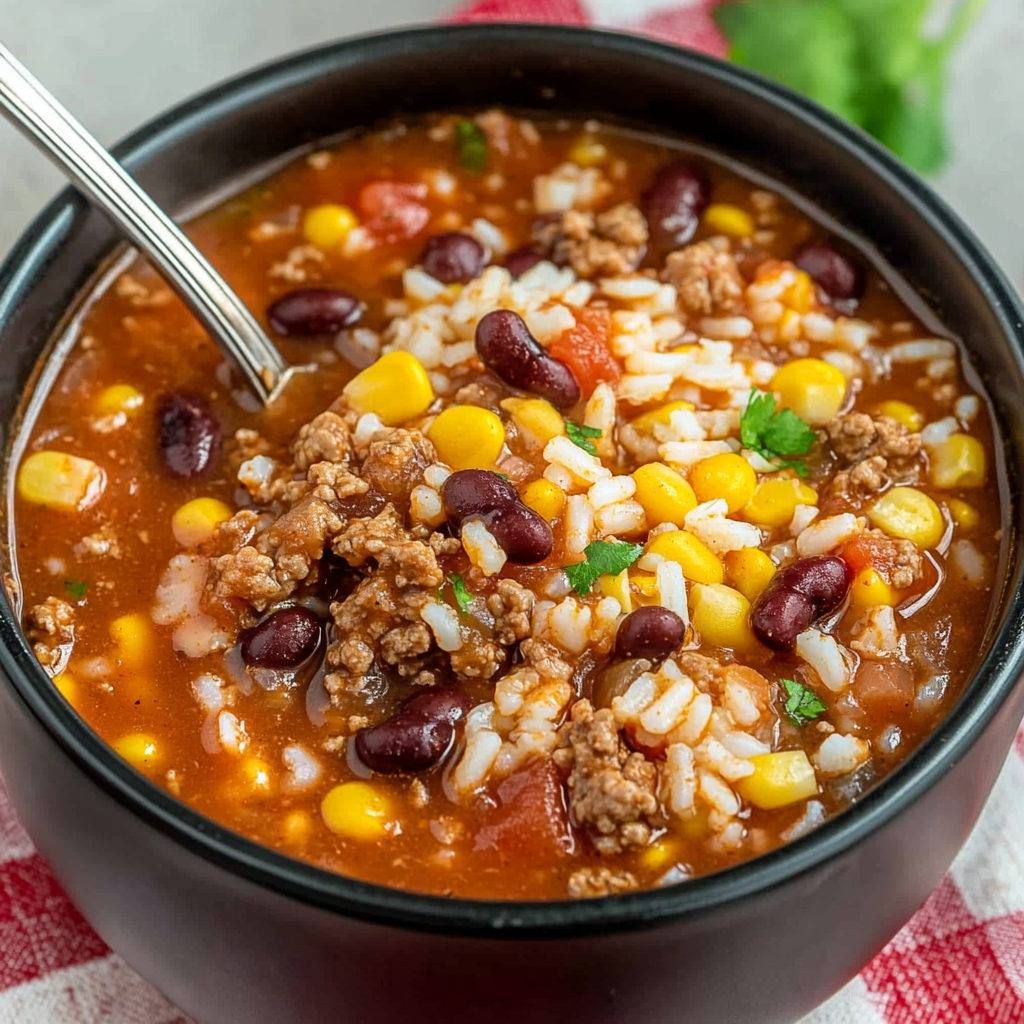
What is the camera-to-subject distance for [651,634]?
3141mm

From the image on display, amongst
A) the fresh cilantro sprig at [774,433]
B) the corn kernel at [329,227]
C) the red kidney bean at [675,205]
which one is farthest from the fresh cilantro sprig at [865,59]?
the fresh cilantro sprig at [774,433]

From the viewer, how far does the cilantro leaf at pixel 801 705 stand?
10.5ft

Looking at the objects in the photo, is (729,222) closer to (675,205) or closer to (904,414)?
(675,205)

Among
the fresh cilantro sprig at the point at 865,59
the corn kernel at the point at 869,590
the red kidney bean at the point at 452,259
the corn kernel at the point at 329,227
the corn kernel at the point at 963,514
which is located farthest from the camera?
the fresh cilantro sprig at the point at 865,59

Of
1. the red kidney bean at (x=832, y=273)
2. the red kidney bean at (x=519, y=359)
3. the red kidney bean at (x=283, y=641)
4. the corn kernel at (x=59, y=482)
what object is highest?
the red kidney bean at (x=832, y=273)

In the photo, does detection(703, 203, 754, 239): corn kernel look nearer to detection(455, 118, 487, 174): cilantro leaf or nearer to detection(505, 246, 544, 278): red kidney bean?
detection(505, 246, 544, 278): red kidney bean

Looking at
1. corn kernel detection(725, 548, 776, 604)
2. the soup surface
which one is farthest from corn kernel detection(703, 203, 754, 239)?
corn kernel detection(725, 548, 776, 604)

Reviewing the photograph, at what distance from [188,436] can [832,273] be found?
1756 mm

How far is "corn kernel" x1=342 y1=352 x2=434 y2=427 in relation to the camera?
142 inches

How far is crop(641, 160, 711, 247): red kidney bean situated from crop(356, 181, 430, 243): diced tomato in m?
0.64

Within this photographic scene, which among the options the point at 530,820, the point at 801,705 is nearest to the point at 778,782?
the point at 801,705

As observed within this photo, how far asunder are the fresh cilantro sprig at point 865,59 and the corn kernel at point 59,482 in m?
2.80

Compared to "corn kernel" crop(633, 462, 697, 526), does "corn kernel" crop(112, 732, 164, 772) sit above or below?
below

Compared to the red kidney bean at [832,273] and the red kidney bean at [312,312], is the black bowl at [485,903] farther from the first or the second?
the red kidney bean at [312,312]
